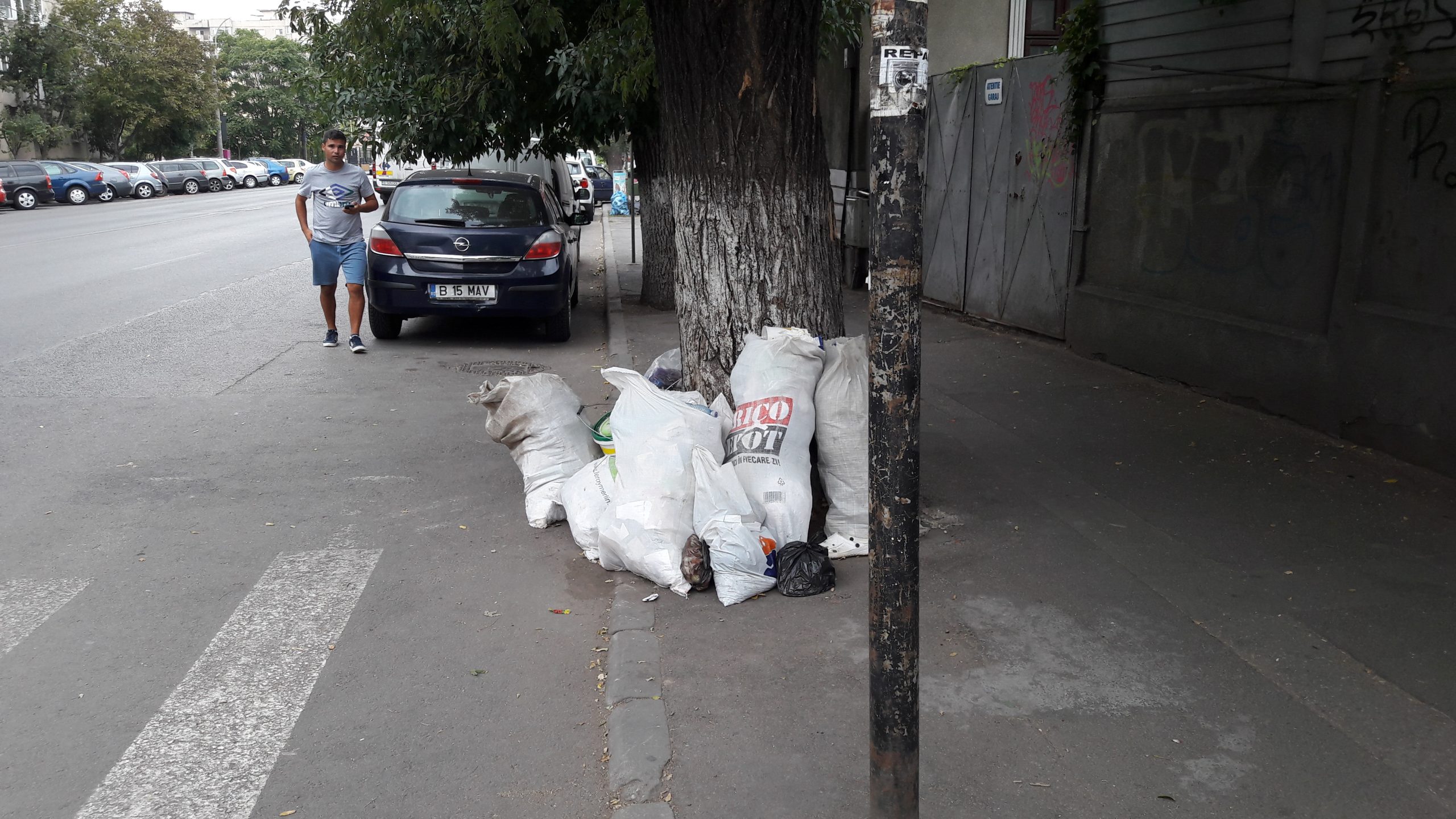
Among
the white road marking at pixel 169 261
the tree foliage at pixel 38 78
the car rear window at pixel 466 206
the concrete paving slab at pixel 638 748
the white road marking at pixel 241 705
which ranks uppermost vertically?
the tree foliage at pixel 38 78

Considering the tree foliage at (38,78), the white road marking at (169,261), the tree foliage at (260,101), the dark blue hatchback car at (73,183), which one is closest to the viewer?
the white road marking at (169,261)

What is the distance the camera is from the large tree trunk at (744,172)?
17.4 ft

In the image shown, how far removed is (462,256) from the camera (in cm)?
1017

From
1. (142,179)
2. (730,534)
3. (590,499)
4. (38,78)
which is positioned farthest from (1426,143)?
(38,78)

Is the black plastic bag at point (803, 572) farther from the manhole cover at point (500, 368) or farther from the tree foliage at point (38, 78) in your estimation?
the tree foliage at point (38, 78)

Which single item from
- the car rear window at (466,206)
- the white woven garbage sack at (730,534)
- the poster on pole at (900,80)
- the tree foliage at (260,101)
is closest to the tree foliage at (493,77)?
the car rear window at (466,206)

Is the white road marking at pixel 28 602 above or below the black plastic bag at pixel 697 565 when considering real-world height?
below

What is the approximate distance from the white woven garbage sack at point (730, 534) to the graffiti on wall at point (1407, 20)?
14.4ft

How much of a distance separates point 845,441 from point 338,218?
668 cm

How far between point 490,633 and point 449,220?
22.4 feet

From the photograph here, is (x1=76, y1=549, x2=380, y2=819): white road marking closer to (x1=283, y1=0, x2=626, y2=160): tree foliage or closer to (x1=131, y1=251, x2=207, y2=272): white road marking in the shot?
(x1=283, y1=0, x2=626, y2=160): tree foliage

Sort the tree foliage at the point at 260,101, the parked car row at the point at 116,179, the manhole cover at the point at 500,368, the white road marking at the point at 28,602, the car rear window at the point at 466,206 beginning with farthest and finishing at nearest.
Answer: the tree foliage at the point at 260,101 → the parked car row at the point at 116,179 → the car rear window at the point at 466,206 → the manhole cover at the point at 500,368 → the white road marking at the point at 28,602

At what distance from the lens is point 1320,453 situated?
6312 millimetres

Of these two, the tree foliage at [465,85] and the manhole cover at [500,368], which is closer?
the manhole cover at [500,368]
